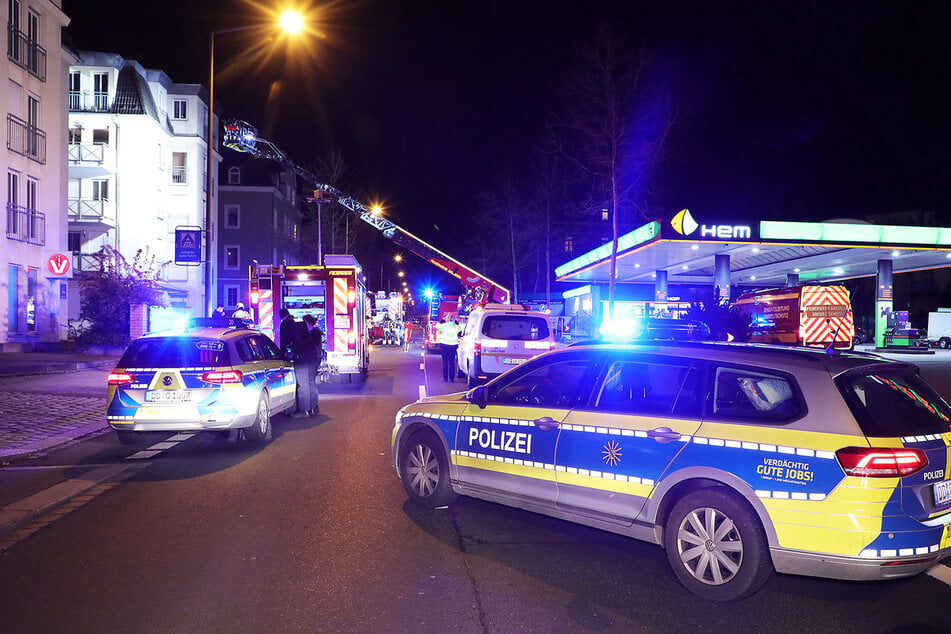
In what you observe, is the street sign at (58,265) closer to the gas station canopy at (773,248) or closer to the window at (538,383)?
the gas station canopy at (773,248)

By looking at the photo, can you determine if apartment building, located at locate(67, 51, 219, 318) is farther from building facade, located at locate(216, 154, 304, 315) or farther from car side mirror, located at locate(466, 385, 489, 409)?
car side mirror, located at locate(466, 385, 489, 409)

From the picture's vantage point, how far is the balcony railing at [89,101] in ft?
123

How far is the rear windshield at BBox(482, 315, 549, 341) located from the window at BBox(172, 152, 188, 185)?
35.3m

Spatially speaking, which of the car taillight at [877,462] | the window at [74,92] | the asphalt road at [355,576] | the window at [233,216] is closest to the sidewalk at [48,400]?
the asphalt road at [355,576]

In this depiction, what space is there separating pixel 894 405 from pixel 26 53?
3191cm

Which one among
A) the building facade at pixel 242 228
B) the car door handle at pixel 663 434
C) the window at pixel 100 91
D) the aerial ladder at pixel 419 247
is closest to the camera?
the car door handle at pixel 663 434

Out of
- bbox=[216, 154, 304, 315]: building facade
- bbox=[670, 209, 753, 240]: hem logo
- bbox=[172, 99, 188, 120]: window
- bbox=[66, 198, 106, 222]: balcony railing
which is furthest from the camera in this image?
bbox=[216, 154, 304, 315]: building facade

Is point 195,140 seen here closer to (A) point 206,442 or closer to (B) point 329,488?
(A) point 206,442

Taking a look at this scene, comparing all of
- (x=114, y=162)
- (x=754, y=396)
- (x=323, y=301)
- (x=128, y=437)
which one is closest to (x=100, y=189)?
(x=114, y=162)

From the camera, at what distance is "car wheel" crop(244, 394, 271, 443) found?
955cm

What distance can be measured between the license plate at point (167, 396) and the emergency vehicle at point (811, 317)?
19031mm

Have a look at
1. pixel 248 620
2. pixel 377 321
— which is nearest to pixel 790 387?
pixel 248 620

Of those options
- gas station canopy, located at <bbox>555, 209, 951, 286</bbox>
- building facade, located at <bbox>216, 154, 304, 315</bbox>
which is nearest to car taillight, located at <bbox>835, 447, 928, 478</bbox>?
gas station canopy, located at <bbox>555, 209, 951, 286</bbox>

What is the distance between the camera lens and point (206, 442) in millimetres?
10148
